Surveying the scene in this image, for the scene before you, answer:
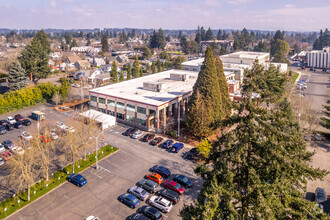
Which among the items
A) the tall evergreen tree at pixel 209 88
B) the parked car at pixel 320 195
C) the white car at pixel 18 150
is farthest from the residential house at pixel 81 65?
the parked car at pixel 320 195

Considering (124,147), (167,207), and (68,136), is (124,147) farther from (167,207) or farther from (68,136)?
(167,207)

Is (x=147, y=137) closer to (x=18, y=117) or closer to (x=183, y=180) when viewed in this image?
(x=183, y=180)

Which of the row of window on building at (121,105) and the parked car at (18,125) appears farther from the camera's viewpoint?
the parked car at (18,125)

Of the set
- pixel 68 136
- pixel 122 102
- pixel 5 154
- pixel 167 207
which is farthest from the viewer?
pixel 122 102

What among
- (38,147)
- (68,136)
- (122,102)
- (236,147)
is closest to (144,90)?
(122,102)

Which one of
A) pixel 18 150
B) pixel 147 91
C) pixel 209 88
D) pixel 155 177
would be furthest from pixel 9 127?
pixel 209 88

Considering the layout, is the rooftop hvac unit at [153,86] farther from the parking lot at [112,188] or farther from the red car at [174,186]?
the red car at [174,186]
